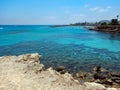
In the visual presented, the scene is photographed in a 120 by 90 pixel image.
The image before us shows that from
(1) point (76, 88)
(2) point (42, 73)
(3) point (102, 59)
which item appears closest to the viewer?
(1) point (76, 88)

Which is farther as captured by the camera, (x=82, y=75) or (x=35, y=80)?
(x=82, y=75)

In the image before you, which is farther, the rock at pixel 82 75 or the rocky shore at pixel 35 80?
the rock at pixel 82 75

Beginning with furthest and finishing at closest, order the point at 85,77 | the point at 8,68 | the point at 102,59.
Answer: the point at 102,59, the point at 85,77, the point at 8,68

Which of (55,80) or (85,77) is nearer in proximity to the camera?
(55,80)

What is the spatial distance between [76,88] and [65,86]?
0.60m

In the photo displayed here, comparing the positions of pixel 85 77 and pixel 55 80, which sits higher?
pixel 55 80

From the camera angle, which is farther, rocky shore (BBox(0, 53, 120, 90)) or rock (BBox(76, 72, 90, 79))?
rock (BBox(76, 72, 90, 79))

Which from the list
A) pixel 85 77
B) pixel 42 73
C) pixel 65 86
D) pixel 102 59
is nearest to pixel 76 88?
pixel 65 86

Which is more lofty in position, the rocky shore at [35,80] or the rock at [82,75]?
the rocky shore at [35,80]

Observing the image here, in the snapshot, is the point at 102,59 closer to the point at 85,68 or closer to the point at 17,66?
the point at 85,68

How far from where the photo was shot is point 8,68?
548 inches

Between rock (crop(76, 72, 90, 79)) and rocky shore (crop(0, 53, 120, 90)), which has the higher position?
rocky shore (crop(0, 53, 120, 90))

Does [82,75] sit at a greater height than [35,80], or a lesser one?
lesser

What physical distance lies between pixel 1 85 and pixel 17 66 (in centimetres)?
349
